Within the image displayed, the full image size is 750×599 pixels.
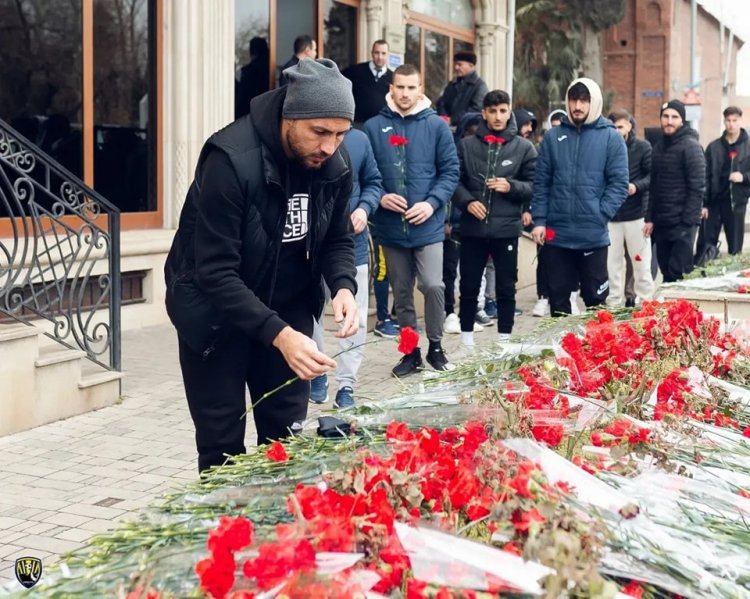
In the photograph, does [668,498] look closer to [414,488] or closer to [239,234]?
[414,488]

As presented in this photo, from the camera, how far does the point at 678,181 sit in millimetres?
11555

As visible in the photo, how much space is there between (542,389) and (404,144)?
16.7 feet

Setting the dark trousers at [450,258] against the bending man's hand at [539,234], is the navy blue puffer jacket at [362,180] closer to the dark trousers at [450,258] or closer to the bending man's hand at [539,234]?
the bending man's hand at [539,234]

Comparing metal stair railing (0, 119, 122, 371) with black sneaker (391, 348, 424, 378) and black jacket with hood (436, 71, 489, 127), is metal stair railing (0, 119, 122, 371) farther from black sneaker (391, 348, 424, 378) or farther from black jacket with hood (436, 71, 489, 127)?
black jacket with hood (436, 71, 489, 127)

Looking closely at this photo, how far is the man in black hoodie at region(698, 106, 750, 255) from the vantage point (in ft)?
46.3

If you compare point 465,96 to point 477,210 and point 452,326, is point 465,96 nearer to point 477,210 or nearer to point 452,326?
point 452,326

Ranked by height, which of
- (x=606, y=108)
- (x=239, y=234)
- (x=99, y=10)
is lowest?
(x=239, y=234)

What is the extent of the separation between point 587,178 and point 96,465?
13.9 ft

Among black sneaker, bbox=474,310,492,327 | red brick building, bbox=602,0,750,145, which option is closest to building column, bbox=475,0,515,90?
black sneaker, bbox=474,310,492,327

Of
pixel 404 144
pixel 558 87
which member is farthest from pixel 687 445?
pixel 558 87

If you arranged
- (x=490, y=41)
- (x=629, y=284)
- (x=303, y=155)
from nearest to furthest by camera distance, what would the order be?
1. (x=303, y=155)
2. (x=629, y=284)
3. (x=490, y=41)

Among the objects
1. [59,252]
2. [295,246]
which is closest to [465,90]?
[59,252]

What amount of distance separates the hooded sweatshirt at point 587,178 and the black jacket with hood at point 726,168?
6.30 m

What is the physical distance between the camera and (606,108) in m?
38.0
